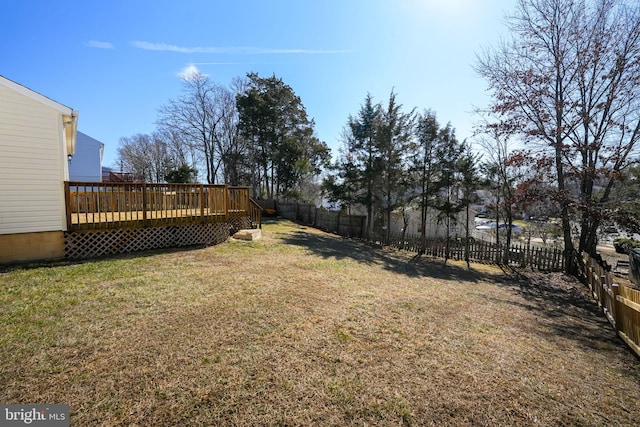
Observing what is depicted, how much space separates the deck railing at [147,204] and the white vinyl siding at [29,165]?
0.36 metres

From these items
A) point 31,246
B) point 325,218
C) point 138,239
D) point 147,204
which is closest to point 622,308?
point 138,239

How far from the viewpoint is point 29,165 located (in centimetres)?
615

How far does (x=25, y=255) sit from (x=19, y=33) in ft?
21.7

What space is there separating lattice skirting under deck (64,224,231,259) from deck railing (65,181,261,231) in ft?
0.73

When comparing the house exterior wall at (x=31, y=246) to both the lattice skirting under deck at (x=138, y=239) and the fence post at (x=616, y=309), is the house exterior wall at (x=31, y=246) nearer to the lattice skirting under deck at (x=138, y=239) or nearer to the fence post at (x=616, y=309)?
the lattice skirting under deck at (x=138, y=239)

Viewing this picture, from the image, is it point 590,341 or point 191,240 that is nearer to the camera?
point 590,341

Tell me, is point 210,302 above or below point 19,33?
below

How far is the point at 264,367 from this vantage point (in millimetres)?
2826

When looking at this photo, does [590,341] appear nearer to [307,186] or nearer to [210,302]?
[210,302]

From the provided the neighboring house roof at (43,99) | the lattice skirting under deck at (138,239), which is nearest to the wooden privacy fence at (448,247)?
the lattice skirting under deck at (138,239)

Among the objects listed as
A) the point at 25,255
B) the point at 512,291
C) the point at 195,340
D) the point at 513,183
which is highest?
the point at 513,183

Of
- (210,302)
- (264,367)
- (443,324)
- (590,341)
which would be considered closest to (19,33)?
(210,302)

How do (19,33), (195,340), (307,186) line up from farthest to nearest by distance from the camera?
1. (307,186)
2. (19,33)
3. (195,340)

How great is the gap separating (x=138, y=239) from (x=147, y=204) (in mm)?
1716
